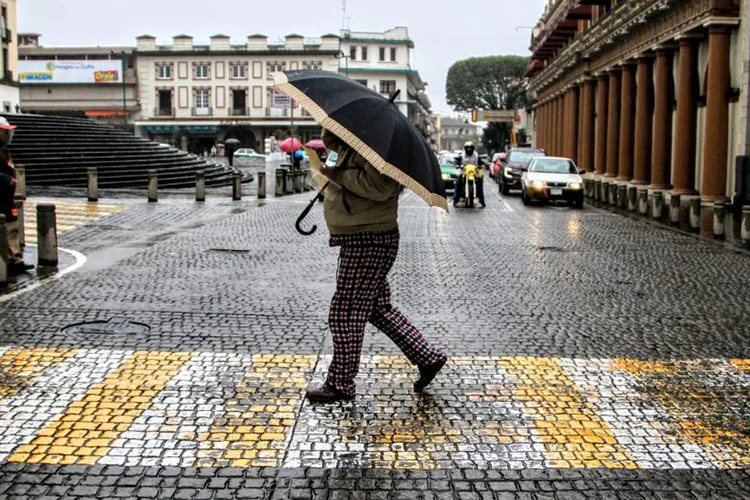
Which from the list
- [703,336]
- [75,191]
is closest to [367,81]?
[75,191]

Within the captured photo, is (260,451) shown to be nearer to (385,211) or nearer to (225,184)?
(385,211)

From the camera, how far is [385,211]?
5324 mm

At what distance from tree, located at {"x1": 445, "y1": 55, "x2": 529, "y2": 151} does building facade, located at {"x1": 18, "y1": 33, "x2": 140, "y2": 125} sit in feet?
115

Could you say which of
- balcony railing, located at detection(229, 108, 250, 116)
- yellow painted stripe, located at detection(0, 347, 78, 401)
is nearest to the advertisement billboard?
balcony railing, located at detection(229, 108, 250, 116)

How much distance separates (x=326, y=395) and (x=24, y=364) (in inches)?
94.4

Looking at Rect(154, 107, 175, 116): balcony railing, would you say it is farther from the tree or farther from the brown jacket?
the brown jacket

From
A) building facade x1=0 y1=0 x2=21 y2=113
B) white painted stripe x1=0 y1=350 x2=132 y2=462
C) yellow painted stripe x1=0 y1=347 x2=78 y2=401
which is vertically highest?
building facade x1=0 y1=0 x2=21 y2=113

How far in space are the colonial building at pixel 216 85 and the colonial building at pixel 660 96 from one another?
46.3 m

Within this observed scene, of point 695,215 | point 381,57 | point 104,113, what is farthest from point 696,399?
point 381,57

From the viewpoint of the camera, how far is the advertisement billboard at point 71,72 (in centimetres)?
9331

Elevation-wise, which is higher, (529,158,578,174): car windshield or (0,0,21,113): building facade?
(0,0,21,113): building facade

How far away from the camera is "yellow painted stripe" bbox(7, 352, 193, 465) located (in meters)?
4.61

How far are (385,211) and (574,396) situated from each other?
175cm

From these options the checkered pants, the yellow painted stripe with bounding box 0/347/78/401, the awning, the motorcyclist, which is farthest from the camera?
the awning
